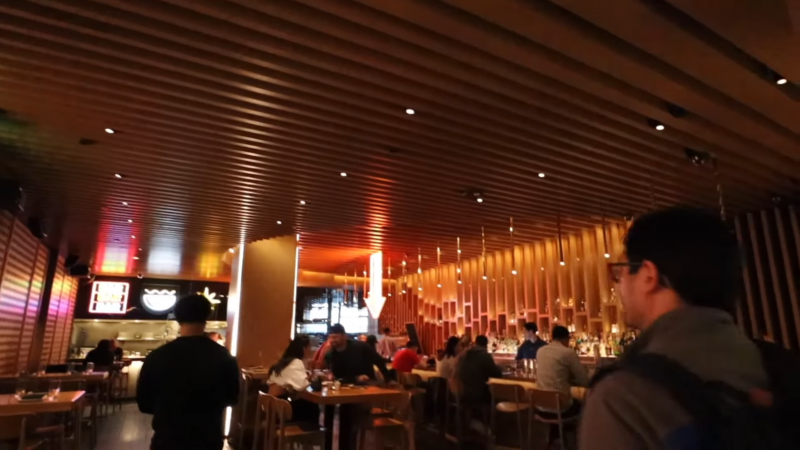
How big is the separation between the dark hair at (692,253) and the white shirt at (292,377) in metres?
4.61

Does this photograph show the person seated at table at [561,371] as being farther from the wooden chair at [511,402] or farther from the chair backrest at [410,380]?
the chair backrest at [410,380]

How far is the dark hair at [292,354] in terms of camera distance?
5266 mm

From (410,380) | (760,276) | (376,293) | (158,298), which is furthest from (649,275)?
(158,298)

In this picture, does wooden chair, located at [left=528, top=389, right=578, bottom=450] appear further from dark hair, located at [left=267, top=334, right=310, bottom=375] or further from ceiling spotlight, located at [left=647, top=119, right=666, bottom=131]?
ceiling spotlight, located at [left=647, top=119, right=666, bottom=131]

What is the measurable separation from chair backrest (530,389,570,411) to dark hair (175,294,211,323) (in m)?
3.11

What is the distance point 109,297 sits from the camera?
14.5 metres

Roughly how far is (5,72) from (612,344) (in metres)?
8.68

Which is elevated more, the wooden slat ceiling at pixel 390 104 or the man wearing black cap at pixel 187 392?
the wooden slat ceiling at pixel 390 104

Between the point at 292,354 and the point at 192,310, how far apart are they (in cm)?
258

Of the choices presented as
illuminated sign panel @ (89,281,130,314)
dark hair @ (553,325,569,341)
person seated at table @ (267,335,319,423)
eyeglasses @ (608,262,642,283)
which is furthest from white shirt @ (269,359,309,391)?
illuminated sign panel @ (89,281,130,314)

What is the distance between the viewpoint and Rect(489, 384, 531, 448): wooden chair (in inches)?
209

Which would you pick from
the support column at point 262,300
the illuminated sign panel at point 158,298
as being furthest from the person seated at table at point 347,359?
the illuminated sign panel at point 158,298

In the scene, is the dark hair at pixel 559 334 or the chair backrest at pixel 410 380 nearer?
the dark hair at pixel 559 334

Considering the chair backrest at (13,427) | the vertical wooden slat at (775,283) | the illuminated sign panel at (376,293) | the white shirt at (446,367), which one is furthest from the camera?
the illuminated sign panel at (376,293)
